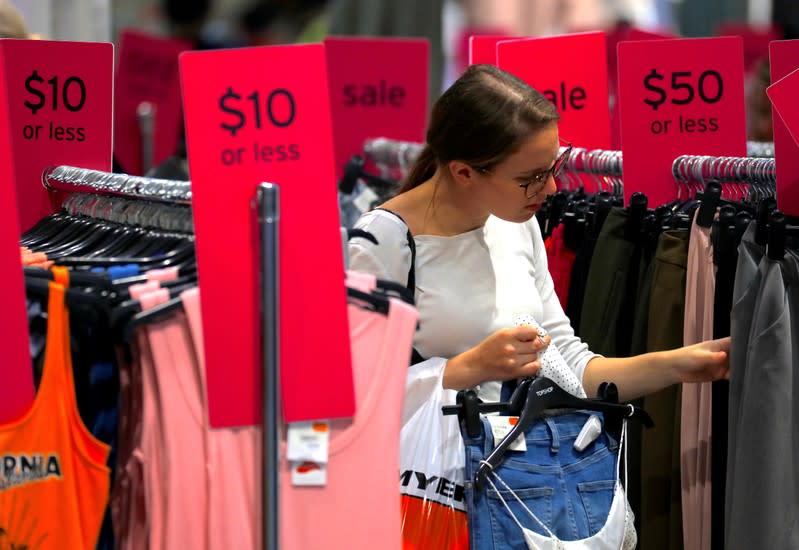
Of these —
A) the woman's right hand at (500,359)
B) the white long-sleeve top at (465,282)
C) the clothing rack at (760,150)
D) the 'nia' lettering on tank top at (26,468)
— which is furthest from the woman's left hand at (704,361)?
the clothing rack at (760,150)

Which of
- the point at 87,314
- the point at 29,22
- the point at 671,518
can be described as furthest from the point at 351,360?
the point at 29,22

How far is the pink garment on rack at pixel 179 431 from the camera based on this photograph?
1659 mm

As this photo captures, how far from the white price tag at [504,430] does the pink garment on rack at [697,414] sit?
0.53 metres

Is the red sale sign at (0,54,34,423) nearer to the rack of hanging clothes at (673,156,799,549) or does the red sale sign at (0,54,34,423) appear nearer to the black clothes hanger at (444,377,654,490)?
the black clothes hanger at (444,377,654,490)

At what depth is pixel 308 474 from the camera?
5.56 feet

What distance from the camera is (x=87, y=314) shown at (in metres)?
1.72

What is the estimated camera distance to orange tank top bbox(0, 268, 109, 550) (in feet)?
5.51

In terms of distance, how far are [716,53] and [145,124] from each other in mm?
3161

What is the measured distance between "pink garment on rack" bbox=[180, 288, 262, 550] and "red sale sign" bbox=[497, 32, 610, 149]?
1707mm

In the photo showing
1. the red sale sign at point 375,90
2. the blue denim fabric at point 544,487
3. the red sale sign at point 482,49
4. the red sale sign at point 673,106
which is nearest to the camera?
the blue denim fabric at point 544,487

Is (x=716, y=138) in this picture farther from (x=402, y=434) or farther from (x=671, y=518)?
(x=402, y=434)

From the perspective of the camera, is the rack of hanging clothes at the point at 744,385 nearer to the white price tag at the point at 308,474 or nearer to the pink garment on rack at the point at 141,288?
the white price tag at the point at 308,474

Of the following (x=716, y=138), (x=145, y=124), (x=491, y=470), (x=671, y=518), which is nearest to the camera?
(x=491, y=470)

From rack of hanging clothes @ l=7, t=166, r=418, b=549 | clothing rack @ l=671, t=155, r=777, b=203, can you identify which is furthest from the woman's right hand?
clothing rack @ l=671, t=155, r=777, b=203
